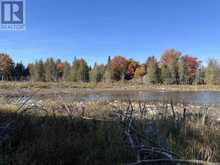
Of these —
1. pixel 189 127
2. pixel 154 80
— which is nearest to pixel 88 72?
pixel 154 80

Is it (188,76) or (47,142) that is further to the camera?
(188,76)

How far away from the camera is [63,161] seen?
280 cm

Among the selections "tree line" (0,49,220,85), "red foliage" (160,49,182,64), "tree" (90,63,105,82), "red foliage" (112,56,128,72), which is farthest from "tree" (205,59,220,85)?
"tree" (90,63,105,82)

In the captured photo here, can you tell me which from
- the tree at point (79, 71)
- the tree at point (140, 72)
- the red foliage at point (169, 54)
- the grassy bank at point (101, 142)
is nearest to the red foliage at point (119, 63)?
the tree at point (140, 72)

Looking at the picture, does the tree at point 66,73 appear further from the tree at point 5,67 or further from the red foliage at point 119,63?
the tree at point 5,67

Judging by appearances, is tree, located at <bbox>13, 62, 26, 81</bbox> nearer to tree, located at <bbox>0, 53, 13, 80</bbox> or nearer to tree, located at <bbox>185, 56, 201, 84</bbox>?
tree, located at <bbox>0, 53, 13, 80</bbox>

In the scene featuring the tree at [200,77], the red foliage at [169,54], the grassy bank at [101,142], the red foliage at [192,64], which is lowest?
the grassy bank at [101,142]

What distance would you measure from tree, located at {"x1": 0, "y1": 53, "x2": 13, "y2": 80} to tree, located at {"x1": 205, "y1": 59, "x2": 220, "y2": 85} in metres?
46.8

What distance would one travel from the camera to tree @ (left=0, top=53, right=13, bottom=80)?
194 feet

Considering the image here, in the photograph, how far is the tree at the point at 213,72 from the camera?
5297cm

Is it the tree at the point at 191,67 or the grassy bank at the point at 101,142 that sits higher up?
the tree at the point at 191,67

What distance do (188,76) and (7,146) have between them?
58510 millimetres

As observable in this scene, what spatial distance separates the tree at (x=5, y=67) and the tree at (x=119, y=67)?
85.0ft

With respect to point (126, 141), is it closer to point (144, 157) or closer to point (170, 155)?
point (144, 157)
